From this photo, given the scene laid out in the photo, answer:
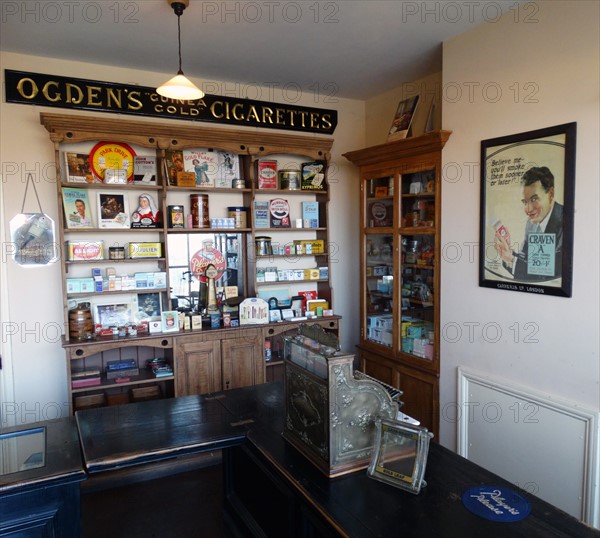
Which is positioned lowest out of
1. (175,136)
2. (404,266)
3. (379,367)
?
(379,367)

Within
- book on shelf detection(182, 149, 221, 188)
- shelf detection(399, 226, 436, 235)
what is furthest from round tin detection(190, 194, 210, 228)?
shelf detection(399, 226, 436, 235)

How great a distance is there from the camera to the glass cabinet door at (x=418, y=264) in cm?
363

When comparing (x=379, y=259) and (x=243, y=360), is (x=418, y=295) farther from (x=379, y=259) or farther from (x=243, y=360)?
(x=243, y=360)

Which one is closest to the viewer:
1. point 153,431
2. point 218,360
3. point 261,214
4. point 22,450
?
point 22,450

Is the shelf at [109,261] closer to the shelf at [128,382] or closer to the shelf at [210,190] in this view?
the shelf at [210,190]

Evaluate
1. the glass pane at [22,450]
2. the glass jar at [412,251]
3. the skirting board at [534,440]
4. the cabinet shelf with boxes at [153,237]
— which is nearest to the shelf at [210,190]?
the cabinet shelf with boxes at [153,237]

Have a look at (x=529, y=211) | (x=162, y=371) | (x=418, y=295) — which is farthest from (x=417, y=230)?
(x=162, y=371)

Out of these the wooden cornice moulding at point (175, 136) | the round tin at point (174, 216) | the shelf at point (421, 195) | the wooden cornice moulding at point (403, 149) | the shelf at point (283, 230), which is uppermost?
the wooden cornice moulding at point (175, 136)

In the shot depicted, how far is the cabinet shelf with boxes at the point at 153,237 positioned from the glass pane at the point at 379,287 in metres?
0.66

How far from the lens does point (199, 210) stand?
3992 millimetres

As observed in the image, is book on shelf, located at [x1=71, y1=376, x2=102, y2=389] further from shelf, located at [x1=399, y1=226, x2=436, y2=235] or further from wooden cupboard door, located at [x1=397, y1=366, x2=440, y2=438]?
shelf, located at [x1=399, y1=226, x2=436, y2=235]

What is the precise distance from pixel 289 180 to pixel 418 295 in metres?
1.54

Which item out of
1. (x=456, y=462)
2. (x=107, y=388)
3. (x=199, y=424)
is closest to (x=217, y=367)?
(x=107, y=388)

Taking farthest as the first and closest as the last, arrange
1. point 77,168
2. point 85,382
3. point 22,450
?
point 77,168 < point 85,382 < point 22,450
